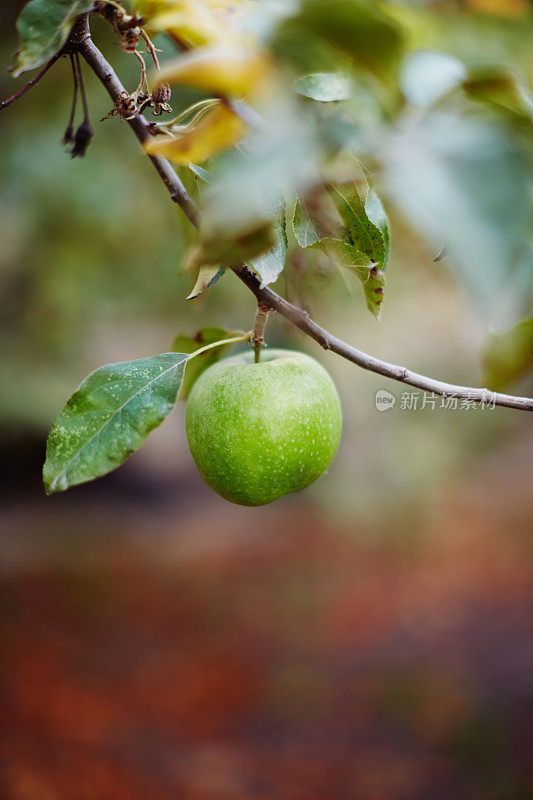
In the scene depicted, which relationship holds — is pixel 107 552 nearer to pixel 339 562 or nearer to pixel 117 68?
pixel 339 562

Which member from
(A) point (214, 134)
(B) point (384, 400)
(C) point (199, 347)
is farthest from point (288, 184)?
(B) point (384, 400)

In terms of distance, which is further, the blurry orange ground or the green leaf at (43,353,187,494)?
the blurry orange ground

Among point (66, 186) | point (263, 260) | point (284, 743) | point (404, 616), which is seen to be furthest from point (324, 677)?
point (263, 260)

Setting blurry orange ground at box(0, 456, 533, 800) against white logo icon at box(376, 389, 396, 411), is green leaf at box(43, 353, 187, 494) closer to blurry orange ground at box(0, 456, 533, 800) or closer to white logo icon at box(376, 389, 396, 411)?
white logo icon at box(376, 389, 396, 411)

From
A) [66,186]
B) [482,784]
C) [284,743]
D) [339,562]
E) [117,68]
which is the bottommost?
[339,562]

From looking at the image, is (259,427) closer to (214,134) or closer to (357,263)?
(357,263)

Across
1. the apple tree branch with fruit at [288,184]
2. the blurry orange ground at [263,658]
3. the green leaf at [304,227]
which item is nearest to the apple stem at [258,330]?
the apple tree branch with fruit at [288,184]

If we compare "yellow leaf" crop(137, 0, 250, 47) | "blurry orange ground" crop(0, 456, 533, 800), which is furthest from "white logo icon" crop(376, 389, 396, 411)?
"blurry orange ground" crop(0, 456, 533, 800)
